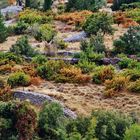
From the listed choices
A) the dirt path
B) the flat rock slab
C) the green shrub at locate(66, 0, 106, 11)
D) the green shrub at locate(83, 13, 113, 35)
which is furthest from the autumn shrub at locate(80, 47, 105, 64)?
the green shrub at locate(66, 0, 106, 11)

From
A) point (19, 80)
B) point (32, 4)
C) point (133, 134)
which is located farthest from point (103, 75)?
point (32, 4)

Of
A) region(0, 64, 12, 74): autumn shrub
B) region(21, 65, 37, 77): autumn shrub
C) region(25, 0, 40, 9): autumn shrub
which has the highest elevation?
region(21, 65, 37, 77): autumn shrub

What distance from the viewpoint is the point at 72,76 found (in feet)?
79.9

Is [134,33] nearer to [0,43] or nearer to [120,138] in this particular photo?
[0,43]

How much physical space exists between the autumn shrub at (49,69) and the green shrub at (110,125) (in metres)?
8.10

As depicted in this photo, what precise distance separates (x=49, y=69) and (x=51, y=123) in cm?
870

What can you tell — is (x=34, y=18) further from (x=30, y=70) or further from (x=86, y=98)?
(x=86, y=98)

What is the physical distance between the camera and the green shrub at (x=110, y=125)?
634 inches

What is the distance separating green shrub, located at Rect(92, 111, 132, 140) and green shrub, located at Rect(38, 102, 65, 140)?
3.59ft

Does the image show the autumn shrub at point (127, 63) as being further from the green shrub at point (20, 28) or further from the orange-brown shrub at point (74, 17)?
the orange-brown shrub at point (74, 17)

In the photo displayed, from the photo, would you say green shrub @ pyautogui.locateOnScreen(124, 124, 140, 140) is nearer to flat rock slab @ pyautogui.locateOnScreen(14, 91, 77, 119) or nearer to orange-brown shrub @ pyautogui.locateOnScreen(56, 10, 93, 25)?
flat rock slab @ pyautogui.locateOnScreen(14, 91, 77, 119)

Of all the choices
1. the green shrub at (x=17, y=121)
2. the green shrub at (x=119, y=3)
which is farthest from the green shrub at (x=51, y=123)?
the green shrub at (x=119, y=3)

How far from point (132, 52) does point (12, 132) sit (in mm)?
15157

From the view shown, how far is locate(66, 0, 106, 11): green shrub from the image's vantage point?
51019 millimetres
